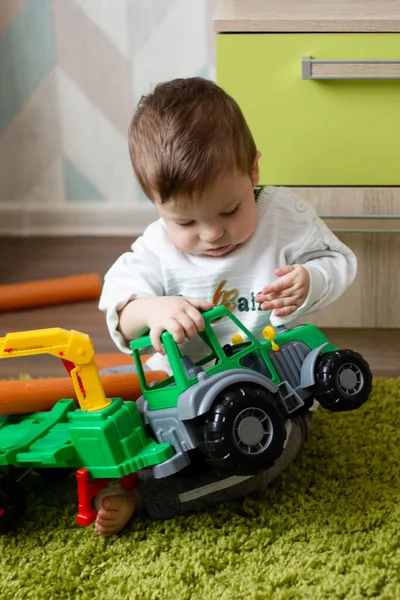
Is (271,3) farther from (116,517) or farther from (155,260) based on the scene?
(116,517)

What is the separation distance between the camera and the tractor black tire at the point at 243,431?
82cm

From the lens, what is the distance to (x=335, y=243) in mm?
1074

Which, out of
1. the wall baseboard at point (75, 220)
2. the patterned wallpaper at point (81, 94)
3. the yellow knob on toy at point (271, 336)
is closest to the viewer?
the yellow knob on toy at point (271, 336)

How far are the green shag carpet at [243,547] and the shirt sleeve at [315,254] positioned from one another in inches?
9.0

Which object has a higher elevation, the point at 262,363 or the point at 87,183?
the point at 87,183

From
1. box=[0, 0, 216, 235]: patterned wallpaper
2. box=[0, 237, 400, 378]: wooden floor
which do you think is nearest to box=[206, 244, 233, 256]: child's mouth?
box=[0, 237, 400, 378]: wooden floor

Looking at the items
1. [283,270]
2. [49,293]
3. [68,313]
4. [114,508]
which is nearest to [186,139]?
[283,270]

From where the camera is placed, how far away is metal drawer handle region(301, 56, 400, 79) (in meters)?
1.23

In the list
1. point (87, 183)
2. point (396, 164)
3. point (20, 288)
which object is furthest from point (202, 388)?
point (87, 183)

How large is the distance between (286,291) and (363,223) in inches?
16.8

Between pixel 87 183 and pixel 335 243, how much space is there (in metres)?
1.21

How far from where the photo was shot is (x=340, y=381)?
3.02ft

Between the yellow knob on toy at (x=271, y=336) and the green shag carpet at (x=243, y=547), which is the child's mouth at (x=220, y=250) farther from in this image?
the green shag carpet at (x=243, y=547)

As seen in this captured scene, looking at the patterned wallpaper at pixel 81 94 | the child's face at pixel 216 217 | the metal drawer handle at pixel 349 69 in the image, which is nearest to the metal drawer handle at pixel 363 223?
the metal drawer handle at pixel 349 69
